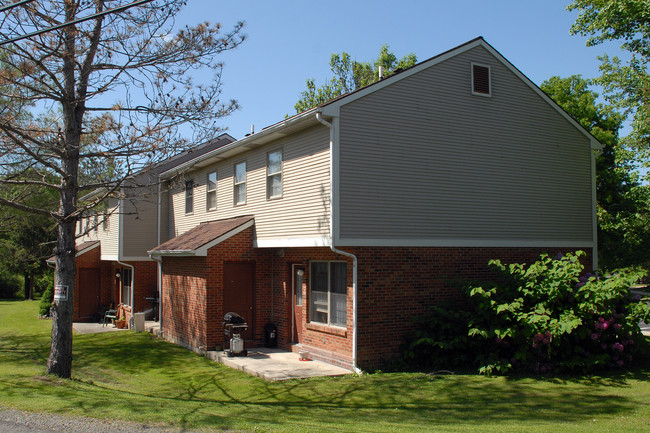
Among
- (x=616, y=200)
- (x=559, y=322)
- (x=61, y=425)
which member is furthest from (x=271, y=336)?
(x=616, y=200)

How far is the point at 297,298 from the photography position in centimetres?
1486

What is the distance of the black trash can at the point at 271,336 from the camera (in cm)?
1538

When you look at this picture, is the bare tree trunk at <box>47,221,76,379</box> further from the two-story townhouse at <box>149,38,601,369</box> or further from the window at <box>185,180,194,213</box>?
the window at <box>185,180,194,213</box>

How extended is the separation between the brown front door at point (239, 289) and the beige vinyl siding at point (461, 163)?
4.68 metres

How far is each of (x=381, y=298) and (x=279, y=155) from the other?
4835 mm

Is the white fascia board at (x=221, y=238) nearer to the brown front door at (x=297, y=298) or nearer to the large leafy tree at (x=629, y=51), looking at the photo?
the brown front door at (x=297, y=298)

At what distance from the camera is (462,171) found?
1367 centimetres

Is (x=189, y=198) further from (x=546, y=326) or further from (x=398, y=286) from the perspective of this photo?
(x=546, y=326)

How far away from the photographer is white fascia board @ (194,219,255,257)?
1456cm

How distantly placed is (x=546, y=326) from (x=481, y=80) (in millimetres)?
6505

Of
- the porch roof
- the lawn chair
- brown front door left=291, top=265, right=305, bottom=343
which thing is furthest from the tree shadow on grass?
the lawn chair

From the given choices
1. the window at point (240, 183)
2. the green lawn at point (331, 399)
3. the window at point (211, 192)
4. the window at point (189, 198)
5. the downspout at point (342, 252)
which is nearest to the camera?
the green lawn at point (331, 399)

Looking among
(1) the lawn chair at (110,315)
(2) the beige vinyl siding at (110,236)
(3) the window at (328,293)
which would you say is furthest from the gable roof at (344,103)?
(1) the lawn chair at (110,315)

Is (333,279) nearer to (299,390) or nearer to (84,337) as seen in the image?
(299,390)
